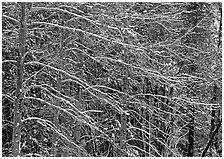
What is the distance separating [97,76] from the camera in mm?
11133

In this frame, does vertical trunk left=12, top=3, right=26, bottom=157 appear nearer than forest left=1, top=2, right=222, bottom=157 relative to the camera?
Yes

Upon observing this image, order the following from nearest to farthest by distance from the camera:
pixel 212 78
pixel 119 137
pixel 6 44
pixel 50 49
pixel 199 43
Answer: pixel 6 44 → pixel 50 49 → pixel 119 137 → pixel 212 78 → pixel 199 43

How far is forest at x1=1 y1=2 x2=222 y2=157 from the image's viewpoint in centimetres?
697

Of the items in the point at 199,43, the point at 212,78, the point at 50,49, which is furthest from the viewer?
the point at 199,43

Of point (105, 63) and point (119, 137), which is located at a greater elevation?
point (105, 63)

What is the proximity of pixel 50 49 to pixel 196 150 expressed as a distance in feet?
25.4

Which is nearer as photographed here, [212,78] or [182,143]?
[212,78]

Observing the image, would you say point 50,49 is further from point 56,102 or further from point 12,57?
point 56,102

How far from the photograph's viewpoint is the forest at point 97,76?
6.97m

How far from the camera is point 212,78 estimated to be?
1258cm

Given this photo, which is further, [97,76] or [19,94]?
[97,76]

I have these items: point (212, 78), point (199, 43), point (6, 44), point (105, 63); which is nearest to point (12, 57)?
point (6, 44)

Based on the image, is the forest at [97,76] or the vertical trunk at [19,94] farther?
the forest at [97,76]

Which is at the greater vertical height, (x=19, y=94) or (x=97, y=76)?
(x=19, y=94)
